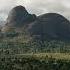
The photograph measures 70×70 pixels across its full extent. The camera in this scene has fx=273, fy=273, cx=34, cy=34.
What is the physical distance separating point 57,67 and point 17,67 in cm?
2838

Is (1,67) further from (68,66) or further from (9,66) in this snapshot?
(68,66)

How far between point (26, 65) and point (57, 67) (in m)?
22.6

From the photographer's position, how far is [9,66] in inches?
7712

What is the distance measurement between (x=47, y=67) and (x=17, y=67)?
21.4 metres

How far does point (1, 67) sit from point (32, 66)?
22493 millimetres

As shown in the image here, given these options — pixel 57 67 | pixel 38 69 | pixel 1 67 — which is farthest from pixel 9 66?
pixel 57 67

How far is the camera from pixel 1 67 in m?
191

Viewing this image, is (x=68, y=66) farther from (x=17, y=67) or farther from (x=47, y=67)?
(x=17, y=67)

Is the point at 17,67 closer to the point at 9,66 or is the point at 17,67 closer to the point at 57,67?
the point at 9,66

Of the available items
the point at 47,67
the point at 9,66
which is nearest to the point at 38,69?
the point at 47,67

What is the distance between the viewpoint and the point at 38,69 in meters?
188

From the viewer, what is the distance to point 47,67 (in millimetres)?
194750

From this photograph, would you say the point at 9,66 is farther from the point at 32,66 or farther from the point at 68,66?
the point at 68,66

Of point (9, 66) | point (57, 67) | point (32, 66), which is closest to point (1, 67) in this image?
point (9, 66)
